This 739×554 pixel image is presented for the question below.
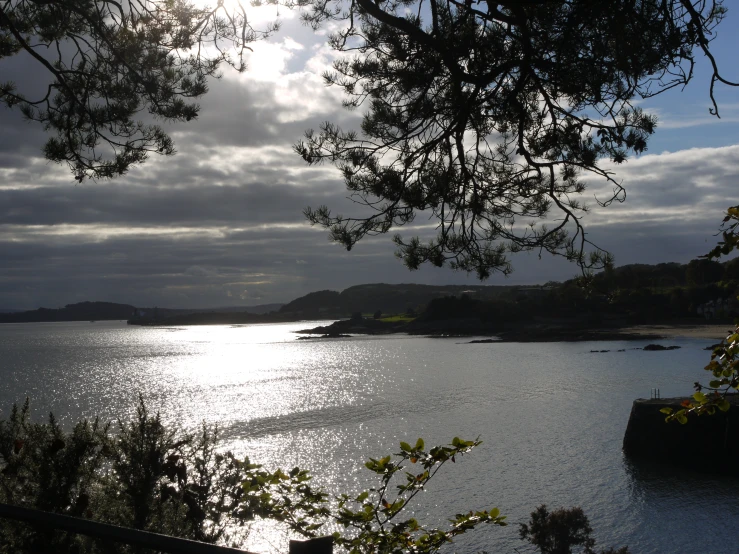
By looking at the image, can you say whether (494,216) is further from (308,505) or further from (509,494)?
(509,494)

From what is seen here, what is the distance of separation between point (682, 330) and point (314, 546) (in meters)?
88.8

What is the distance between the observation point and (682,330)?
8119 centimetres

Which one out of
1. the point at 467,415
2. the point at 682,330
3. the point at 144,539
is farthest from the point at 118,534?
the point at 682,330

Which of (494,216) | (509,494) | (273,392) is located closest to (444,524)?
(509,494)

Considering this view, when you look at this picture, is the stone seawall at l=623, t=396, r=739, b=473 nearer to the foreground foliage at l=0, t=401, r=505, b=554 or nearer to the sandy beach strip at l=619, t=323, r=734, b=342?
the foreground foliage at l=0, t=401, r=505, b=554

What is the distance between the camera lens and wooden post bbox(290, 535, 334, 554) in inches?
63.4

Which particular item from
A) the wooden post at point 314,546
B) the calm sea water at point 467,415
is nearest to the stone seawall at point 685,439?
the calm sea water at point 467,415

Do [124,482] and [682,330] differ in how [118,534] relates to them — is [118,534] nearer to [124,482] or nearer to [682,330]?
[124,482]

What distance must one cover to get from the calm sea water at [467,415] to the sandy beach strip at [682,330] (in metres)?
14.7

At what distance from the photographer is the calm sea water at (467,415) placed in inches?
632

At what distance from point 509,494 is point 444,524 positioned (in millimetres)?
3016

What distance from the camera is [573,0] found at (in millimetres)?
4637

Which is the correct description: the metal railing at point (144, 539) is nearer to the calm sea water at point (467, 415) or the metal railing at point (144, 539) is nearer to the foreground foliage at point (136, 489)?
the foreground foliage at point (136, 489)

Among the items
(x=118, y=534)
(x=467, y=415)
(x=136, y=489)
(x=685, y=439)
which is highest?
(x=118, y=534)
